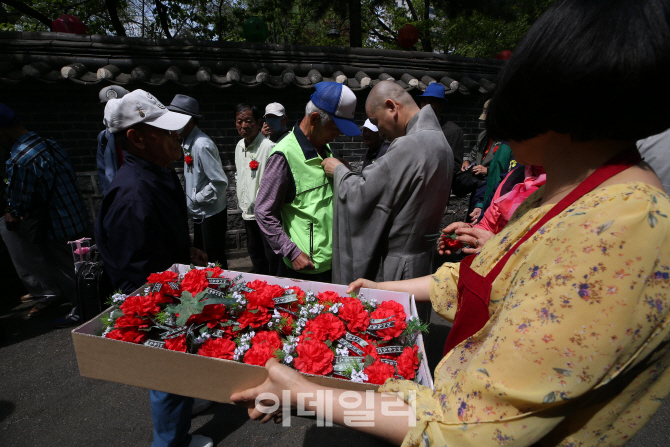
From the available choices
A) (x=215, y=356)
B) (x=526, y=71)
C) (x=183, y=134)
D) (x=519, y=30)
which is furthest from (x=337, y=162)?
(x=519, y=30)

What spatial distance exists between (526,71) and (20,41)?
19.7 ft

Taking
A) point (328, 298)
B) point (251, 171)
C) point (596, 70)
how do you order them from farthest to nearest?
point (251, 171) < point (328, 298) < point (596, 70)

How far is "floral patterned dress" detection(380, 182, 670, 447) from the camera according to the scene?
62 cm

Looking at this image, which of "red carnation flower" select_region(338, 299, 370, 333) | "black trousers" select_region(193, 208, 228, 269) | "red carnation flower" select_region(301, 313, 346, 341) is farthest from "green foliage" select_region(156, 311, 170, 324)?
"black trousers" select_region(193, 208, 228, 269)

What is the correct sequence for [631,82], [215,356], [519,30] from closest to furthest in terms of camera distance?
1. [631,82]
2. [215,356]
3. [519,30]

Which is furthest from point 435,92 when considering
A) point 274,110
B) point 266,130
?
point 266,130

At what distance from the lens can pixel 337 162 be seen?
254cm

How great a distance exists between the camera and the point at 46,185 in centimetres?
365

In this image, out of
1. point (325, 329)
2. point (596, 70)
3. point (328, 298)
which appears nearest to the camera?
point (596, 70)

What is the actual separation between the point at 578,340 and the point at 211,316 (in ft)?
4.32

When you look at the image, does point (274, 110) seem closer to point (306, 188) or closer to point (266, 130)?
point (266, 130)

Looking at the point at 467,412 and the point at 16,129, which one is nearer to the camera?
the point at 467,412

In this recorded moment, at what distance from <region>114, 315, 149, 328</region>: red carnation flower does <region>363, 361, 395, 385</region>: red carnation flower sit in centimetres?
91

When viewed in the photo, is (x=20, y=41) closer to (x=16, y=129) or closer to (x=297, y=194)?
(x=16, y=129)
